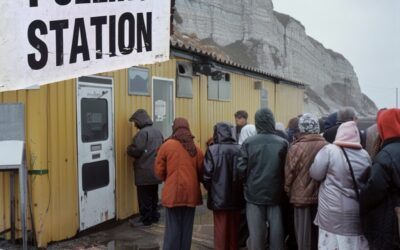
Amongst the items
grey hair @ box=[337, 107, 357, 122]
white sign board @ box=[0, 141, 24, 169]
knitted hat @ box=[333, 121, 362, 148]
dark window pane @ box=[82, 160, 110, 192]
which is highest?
grey hair @ box=[337, 107, 357, 122]

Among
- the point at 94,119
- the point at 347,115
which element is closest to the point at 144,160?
the point at 94,119

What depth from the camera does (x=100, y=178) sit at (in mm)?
6465

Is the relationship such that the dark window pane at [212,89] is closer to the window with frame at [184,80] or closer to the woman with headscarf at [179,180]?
the window with frame at [184,80]

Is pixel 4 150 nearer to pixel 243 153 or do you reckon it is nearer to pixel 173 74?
pixel 243 153

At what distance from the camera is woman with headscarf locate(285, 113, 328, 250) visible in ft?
14.5

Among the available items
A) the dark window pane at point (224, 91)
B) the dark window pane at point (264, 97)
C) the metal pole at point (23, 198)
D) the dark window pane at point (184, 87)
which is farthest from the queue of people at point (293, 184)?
the dark window pane at point (264, 97)

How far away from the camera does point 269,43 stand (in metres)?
52.8

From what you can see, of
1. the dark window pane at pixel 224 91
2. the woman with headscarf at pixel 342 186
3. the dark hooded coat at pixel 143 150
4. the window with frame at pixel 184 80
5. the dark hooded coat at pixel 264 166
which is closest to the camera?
the woman with headscarf at pixel 342 186

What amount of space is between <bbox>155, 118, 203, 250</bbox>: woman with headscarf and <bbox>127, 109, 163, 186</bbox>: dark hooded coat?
1.75 m

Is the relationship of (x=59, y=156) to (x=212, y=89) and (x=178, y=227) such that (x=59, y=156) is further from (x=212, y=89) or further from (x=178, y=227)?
(x=212, y=89)

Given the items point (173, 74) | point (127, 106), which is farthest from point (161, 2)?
point (173, 74)

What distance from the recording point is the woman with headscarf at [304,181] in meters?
4.41

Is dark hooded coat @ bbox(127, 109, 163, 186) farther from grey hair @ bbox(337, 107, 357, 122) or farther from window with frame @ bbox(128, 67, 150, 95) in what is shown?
grey hair @ bbox(337, 107, 357, 122)

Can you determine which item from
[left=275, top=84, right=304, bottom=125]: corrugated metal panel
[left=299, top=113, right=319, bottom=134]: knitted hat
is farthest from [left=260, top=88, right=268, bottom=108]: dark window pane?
[left=299, top=113, right=319, bottom=134]: knitted hat
